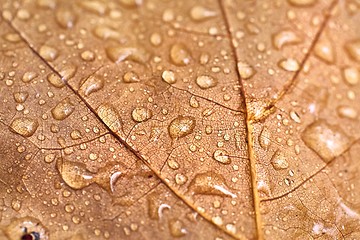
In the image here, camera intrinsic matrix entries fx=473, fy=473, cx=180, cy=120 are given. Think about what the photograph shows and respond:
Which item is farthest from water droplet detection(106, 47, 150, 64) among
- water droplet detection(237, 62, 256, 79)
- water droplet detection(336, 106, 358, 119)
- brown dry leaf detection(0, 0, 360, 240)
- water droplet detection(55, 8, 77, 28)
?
water droplet detection(336, 106, 358, 119)

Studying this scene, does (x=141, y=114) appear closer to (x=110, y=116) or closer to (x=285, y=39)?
(x=110, y=116)

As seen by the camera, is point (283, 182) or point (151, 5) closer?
point (283, 182)

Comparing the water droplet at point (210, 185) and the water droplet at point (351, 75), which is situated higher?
the water droplet at point (351, 75)

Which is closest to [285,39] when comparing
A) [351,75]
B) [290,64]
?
[290,64]

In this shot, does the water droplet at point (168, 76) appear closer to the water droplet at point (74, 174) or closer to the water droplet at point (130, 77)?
the water droplet at point (130, 77)

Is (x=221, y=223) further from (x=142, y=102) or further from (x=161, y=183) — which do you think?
(x=142, y=102)

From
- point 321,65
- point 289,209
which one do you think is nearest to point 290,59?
point 321,65

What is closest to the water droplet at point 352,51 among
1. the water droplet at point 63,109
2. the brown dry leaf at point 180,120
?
the brown dry leaf at point 180,120
